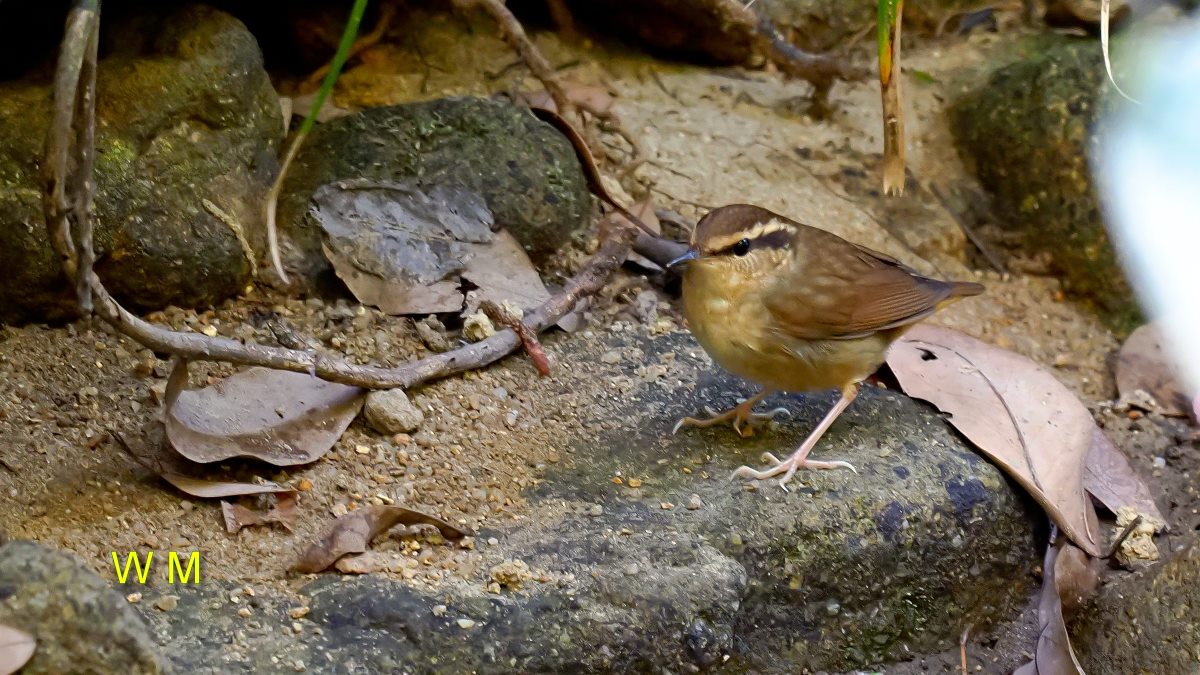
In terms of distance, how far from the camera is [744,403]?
4016mm

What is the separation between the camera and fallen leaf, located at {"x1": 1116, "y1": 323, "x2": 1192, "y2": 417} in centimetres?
483

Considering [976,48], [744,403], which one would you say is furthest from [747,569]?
[976,48]

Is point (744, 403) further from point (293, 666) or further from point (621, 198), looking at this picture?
point (293, 666)

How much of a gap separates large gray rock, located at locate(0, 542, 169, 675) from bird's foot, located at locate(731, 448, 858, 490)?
1894mm

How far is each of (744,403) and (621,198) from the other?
1.40 metres

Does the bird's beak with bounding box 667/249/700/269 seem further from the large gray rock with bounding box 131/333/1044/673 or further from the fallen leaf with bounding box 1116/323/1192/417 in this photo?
the fallen leaf with bounding box 1116/323/1192/417

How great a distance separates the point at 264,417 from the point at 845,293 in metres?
1.89

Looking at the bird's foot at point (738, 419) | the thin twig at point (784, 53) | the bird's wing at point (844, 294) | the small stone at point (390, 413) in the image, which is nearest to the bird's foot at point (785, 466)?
the bird's foot at point (738, 419)

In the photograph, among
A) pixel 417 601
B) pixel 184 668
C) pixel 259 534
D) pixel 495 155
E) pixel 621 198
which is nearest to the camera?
pixel 184 668

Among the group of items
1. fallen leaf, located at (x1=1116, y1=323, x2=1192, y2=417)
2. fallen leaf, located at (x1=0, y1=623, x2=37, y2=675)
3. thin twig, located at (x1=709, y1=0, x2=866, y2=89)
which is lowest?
fallen leaf, located at (x1=1116, y1=323, x2=1192, y2=417)

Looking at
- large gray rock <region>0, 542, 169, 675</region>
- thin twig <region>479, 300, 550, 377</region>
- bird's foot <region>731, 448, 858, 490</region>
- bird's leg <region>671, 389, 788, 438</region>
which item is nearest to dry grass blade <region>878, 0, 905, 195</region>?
bird's leg <region>671, 389, 788, 438</region>

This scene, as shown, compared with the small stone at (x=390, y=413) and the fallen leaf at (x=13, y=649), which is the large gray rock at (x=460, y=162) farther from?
the fallen leaf at (x=13, y=649)

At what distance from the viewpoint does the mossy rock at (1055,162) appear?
5.40 meters

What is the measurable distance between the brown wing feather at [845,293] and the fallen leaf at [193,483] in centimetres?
164
